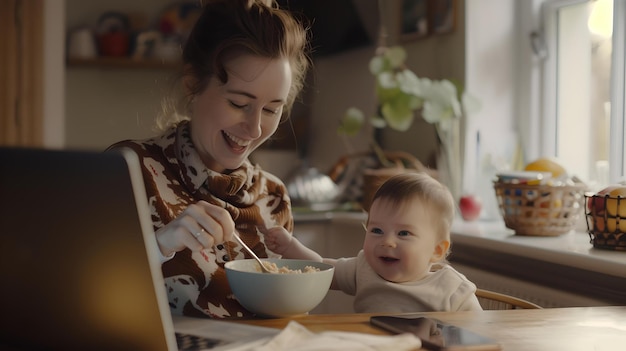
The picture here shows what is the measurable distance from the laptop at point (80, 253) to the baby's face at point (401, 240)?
2.06 ft

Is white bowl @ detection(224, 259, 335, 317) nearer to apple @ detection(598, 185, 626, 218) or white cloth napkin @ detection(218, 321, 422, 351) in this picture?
white cloth napkin @ detection(218, 321, 422, 351)

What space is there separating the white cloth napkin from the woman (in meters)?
0.44

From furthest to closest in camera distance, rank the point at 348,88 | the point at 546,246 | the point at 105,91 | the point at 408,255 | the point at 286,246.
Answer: the point at 105,91 < the point at 348,88 < the point at 546,246 < the point at 286,246 < the point at 408,255

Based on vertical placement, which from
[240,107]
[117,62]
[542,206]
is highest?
[117,62]

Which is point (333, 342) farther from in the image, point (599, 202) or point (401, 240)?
point (599, 202)

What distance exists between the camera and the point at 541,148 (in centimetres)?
263

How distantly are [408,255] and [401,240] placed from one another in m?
0.03

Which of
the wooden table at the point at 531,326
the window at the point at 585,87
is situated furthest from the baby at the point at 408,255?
the window at the point at 585,87

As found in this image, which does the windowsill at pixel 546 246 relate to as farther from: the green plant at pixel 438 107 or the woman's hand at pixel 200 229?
the woman's hand at pixel 200 229

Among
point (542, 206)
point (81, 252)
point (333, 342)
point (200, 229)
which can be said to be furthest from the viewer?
point (542, 206)

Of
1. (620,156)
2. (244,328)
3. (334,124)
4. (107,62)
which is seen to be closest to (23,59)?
(107,62)

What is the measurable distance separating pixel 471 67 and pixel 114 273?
210 centimetres

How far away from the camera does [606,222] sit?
5.65ft

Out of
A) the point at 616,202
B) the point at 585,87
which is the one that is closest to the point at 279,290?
the point at 616,202
